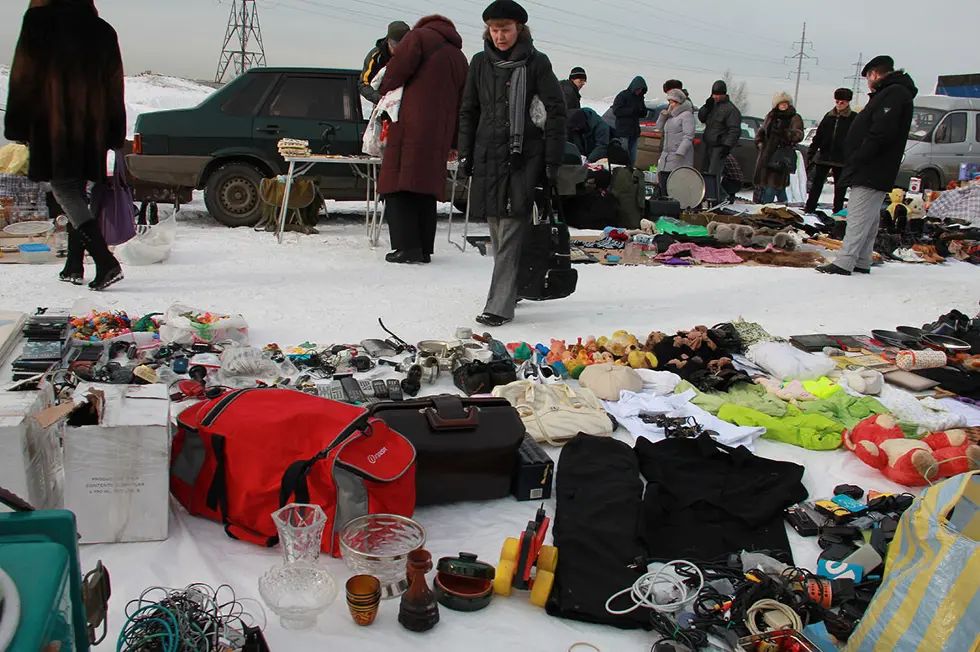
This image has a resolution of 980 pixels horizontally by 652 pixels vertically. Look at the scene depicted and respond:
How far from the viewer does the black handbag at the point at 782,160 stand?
1288 cm

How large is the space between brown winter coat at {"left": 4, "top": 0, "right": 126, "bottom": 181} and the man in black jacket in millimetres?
6207

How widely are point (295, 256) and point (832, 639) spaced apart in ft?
18.6

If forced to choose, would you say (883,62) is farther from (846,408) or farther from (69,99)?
(69,99)

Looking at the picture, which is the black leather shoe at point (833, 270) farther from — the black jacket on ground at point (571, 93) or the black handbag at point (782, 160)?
the black handbag at point (782, 160)

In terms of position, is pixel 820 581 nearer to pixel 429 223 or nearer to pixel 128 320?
pixel 128 320

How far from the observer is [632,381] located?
424cm

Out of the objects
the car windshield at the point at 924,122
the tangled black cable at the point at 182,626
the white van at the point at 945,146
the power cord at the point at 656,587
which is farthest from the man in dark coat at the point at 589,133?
the tangled black cable at the point at 182,626

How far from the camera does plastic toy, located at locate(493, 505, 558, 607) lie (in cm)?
245

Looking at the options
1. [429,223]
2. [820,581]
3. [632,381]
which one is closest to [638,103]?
[429,223]

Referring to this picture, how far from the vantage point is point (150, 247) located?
21.1 ft

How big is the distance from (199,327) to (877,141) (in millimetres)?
6054

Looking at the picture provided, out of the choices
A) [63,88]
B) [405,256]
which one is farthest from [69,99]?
[405,256]

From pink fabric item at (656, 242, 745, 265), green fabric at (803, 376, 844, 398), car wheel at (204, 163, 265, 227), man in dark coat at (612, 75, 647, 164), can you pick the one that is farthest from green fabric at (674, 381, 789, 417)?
man in dark coat at (612, 75, 647, 164)

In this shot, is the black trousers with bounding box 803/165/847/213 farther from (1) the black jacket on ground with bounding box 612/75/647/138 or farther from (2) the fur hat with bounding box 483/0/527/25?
(2) the fur hat with bounding box 483/0/527/25
